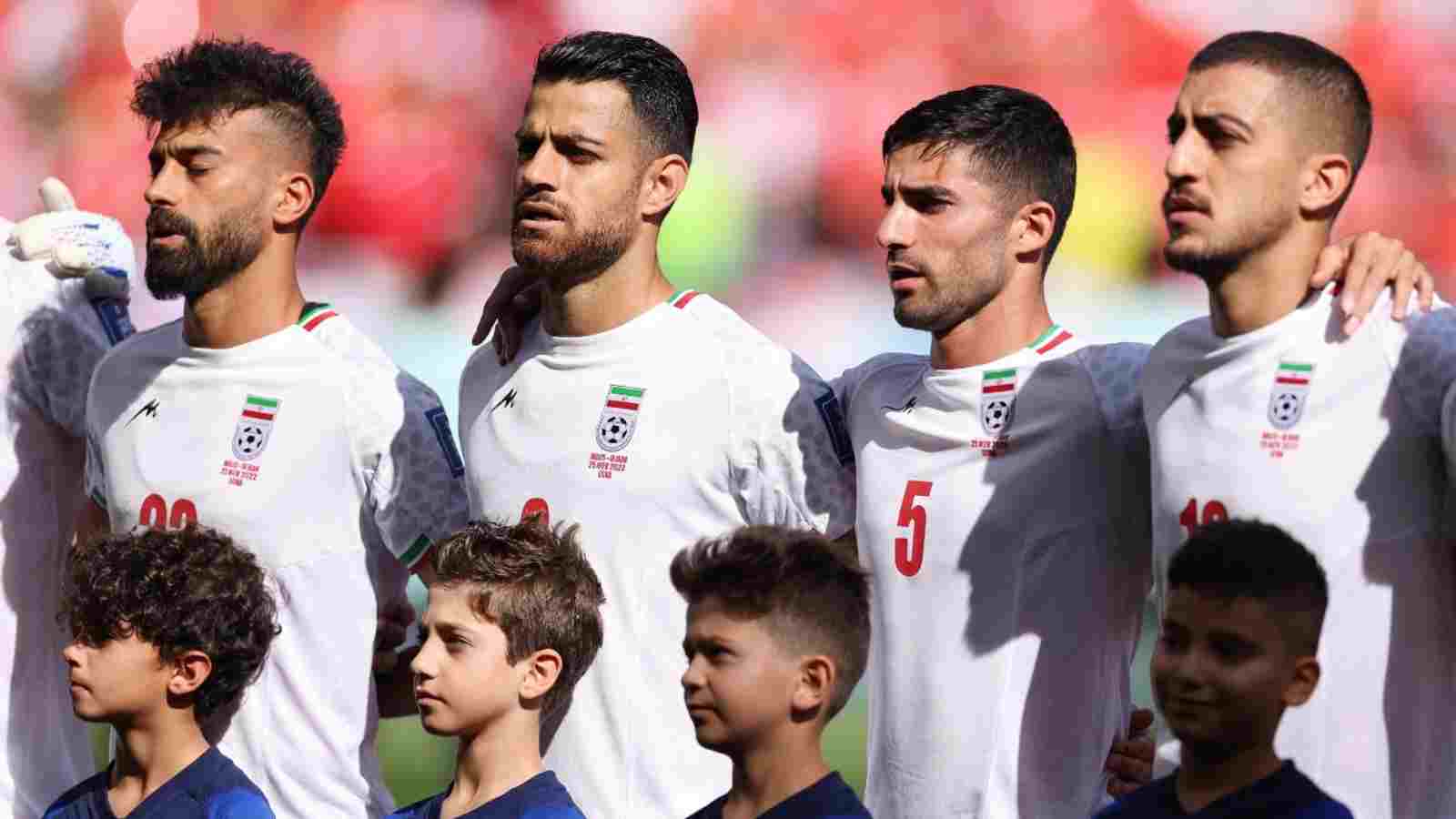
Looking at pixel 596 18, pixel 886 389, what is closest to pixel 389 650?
pixel 886 389

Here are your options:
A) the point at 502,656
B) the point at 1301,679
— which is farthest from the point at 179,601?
the point at 1301,679

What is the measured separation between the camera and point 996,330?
14.5 ft

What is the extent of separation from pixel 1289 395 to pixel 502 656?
1452 mm

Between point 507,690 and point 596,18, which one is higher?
point 596,18

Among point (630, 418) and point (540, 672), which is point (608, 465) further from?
point (540, 672)

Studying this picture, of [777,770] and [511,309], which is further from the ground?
[511,309]

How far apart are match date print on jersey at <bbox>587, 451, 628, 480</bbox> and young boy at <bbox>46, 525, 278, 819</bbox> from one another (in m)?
0.71

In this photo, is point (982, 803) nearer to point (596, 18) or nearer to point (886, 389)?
point (886, 389)

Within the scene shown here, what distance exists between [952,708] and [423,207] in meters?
3.98

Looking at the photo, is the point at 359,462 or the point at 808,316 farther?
the point at 808,316

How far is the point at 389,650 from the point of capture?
4.84 m

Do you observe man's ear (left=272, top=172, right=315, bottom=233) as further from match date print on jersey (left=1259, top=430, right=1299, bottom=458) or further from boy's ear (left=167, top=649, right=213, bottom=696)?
match date print on jersey (left=1259, top=430, right=1299, bottom=458)

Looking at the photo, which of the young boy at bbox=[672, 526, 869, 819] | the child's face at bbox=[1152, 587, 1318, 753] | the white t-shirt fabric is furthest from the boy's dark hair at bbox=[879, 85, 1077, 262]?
the white t-shirt fabric

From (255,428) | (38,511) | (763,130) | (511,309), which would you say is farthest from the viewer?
(763,130)
